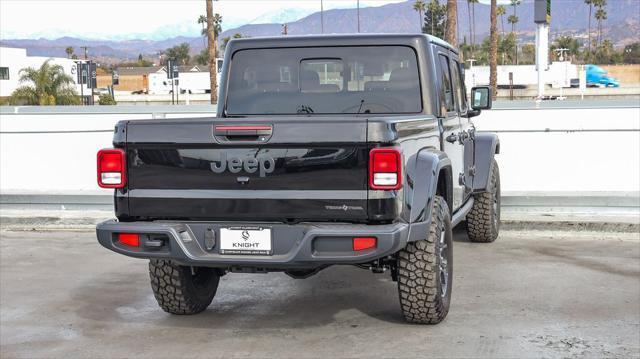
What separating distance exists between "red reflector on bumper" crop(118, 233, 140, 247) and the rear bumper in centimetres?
2

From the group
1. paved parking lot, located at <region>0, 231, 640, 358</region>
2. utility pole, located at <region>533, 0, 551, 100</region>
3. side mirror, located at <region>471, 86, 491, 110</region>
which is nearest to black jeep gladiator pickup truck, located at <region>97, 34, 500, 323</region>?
paved parking lot, located at <region>0, 231, 640, 358</region>

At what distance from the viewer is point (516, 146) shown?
12242 millimetres

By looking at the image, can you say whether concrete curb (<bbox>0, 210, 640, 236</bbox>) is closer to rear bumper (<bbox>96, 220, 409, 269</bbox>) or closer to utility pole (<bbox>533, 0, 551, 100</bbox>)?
rear bumper (<bbox>96, 220, 409, 269</bbox>)

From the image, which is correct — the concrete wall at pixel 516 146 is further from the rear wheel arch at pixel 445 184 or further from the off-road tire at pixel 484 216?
the rear wheel arch at pixel 445 184

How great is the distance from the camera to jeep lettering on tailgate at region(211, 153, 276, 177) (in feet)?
17.4

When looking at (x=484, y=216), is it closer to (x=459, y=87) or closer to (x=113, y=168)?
(x=459, y=87)

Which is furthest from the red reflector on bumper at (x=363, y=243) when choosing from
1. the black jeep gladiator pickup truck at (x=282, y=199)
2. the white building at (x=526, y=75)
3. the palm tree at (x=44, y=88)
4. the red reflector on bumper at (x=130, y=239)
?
the white building at (x=526, y=75)

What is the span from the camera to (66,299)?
7035 millimetres

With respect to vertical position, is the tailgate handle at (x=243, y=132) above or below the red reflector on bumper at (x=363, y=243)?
above

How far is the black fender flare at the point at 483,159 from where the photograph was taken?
8.66 meters

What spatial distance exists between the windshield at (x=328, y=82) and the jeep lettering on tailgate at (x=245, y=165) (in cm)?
155

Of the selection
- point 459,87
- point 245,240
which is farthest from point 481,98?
point 245,240

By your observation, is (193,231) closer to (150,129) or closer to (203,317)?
(150,129)

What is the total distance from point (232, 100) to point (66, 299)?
2.09m
